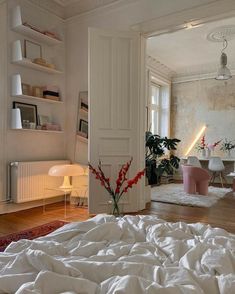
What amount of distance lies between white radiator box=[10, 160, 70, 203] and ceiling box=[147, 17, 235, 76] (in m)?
3.55

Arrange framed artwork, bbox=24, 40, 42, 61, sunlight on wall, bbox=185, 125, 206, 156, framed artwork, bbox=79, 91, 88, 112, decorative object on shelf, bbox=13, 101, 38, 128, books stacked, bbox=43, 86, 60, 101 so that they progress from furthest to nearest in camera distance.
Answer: sunlight on wall, bbox=185, 125, 206, 156 → framed artwork, bbox=79, 91, 88, 112 → books stacked, bbox=43, 86, 60, 101 → framed artwork, bbox=24, 40, 42, 61 → decorative object on shelf, bbox=13, 101, 38, 128

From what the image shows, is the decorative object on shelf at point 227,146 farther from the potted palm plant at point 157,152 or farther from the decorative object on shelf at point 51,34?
the decorative object on shelf at point 51,34

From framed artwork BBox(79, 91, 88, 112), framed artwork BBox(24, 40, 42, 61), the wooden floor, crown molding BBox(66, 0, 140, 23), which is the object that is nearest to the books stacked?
framed artwork BBox(79, 91, 88, 112)

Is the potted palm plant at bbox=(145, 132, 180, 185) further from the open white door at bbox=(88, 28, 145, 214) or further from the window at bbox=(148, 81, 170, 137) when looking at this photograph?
the window at bbox=(148, 81, 170, 137)

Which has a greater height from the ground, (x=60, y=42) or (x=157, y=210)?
(x=60, y=42)

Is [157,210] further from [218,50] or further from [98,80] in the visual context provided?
[218,50]

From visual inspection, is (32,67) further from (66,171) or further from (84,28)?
(66,171)

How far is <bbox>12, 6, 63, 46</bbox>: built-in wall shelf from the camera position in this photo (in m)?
3.79

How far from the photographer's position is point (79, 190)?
439cm

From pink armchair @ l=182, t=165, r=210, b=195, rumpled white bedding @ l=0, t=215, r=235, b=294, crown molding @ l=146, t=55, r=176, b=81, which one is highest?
crown molding @ l=146, t=55, r=176, b=81

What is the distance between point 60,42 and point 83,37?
39cm

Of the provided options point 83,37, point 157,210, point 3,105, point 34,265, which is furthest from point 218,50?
point 34,265

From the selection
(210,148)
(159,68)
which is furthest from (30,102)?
(210,148)

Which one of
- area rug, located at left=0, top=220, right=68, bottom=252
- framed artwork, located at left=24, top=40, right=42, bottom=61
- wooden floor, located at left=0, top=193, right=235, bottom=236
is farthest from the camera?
framed artwork, located at left=24, top=40, right=42, bottom=61
